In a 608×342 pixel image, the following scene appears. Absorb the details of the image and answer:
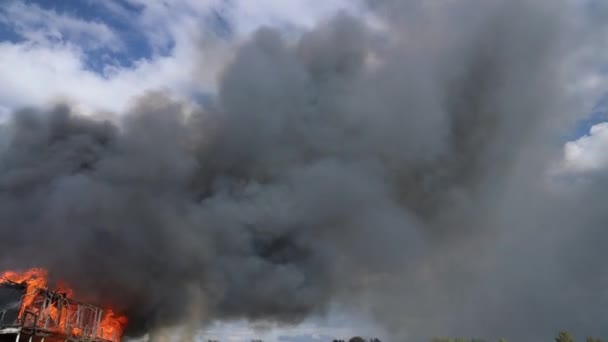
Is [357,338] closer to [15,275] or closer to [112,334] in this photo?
[112,334]

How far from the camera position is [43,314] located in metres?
30.6

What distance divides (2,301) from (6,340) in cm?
293

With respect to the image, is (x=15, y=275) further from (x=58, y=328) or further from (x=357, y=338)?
(x=357, y=338)

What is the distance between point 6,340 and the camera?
27.3 m

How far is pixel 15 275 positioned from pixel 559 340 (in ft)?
274

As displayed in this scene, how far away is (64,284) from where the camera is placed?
36844mm

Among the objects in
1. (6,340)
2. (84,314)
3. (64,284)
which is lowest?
(6,340)

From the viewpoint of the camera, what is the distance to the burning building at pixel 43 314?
92.7ft

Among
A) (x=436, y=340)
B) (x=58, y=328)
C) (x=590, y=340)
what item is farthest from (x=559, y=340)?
(x=58, y=328)

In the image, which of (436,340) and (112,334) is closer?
(112,334)

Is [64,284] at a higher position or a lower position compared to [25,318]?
higher

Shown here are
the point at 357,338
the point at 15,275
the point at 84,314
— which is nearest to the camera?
the point at 15,275

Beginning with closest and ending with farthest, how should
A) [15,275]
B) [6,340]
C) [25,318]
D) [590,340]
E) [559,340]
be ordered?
[6,340] → [25,318] → [15,275] → [590,340] → [559,340]

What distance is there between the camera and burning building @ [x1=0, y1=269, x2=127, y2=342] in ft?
92.7
